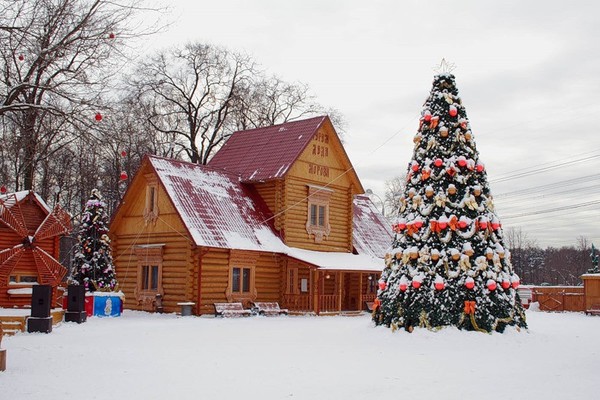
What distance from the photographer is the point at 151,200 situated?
27.9 meters

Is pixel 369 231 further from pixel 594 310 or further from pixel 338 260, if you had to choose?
pixel 594 310

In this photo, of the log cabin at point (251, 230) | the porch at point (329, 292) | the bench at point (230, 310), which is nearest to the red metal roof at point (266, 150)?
the log cabin at point (251, 230)

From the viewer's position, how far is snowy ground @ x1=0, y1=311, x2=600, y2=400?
10.0 meters

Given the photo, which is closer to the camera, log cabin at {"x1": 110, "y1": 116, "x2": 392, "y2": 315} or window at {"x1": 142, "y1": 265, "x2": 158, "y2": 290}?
log cabin at {"x1": 110, "y1": 116, "x2": 392, "y2": 315}

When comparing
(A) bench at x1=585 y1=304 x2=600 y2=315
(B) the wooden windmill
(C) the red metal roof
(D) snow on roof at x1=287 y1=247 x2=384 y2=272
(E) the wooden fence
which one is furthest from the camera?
(E) the wooden fence

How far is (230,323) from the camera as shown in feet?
73.5

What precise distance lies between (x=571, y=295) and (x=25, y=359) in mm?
30091

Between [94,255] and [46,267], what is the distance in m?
2.50

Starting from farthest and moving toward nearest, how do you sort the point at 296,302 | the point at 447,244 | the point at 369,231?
the point at 369,231 → the point at 296,302 → the point at 447,244

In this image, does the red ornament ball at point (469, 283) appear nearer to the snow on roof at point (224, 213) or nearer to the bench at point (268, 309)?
the snow on roof at point (224, 213)

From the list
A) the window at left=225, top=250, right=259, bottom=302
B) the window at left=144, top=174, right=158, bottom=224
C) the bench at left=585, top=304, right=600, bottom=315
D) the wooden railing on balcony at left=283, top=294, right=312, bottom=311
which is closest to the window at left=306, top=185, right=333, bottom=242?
the wooden railing on balcony at left=283, top=294, right=312, bottom=311

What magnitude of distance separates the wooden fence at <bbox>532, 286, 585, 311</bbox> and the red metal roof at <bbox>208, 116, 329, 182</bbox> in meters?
16.1

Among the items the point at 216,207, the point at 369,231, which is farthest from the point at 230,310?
the point at 369,231

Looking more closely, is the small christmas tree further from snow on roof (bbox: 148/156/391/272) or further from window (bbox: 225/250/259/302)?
window (bbox: 225/250/259/302)
